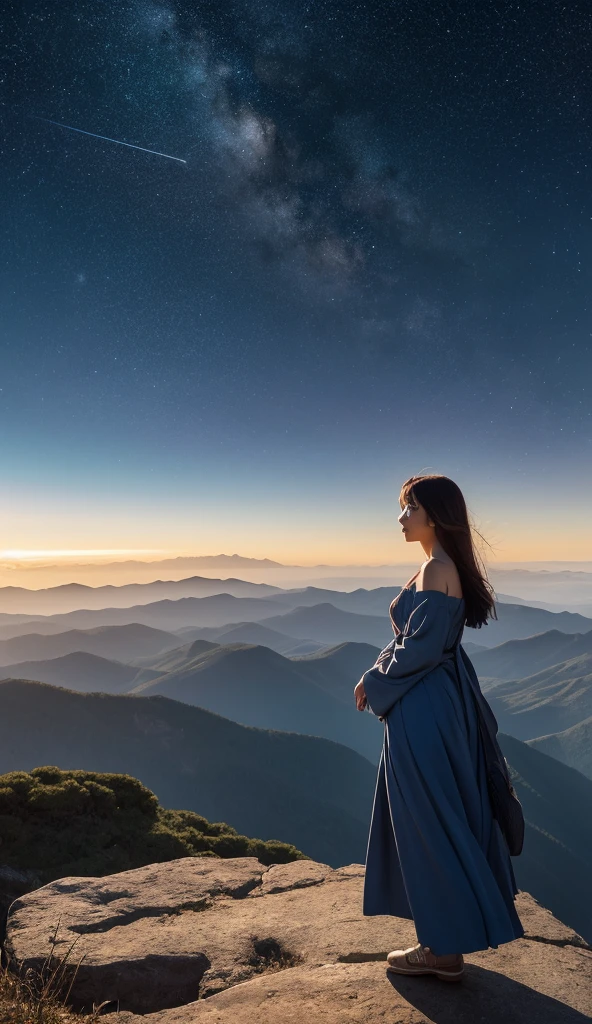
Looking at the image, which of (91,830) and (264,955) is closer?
(264,955)

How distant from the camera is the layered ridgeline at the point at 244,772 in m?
114

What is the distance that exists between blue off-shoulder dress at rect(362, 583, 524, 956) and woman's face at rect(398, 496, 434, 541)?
40 centimetres

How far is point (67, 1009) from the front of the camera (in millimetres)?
3418

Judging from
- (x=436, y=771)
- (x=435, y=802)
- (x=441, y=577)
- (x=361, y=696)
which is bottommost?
(x=435, y=802)

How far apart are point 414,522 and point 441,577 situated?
0.41 meters

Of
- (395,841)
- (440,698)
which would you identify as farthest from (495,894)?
(440,698)

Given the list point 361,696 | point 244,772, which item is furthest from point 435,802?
point 244,772

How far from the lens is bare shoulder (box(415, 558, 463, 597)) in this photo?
357 centimetres

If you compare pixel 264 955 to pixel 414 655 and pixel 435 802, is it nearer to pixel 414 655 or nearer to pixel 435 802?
pixel 435 802

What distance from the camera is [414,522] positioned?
12.3 ft

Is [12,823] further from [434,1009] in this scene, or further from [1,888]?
[434,1009]

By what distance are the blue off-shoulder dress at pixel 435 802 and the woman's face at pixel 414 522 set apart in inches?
15.9

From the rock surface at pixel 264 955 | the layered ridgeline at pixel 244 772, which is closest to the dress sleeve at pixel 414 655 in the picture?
the rock surface at pixel 264 955

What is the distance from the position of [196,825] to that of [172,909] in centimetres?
471
